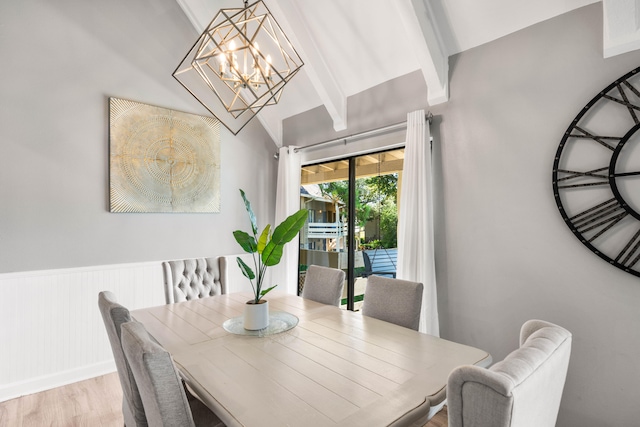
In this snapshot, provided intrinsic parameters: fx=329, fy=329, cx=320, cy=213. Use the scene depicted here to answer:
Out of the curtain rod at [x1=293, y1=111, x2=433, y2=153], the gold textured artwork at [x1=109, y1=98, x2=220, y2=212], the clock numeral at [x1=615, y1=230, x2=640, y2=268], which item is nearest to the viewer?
the clock numeral at [x1=615, y1=230, x2=640, y2=268]

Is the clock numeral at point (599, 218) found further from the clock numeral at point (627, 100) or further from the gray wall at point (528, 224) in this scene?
the clock numeral at point (627, 100)

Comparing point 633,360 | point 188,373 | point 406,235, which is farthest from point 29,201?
point 633,360

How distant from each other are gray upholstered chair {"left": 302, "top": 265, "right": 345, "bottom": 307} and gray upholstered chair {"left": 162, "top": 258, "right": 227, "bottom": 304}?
885mm

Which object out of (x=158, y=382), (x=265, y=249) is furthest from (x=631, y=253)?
(x=158, y=382)

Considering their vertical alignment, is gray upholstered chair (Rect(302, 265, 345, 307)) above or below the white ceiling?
below

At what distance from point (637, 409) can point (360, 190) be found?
8.30ft

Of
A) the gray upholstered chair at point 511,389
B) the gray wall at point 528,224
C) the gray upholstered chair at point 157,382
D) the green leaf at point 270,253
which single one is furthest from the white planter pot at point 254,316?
the gray wall at point 528,224

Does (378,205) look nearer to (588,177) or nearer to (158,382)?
(588,177)

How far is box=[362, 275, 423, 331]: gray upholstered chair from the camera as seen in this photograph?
1.91 m

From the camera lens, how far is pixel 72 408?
2.39m

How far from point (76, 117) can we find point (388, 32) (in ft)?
9.19

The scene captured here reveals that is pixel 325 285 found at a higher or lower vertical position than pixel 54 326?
higher

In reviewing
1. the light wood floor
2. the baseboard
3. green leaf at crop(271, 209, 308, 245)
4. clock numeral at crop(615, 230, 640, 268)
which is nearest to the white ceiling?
clock numeral at crop(615, 230, 640, 268)

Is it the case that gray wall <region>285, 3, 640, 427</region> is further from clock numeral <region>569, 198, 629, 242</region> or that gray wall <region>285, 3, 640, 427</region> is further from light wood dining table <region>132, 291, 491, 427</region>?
light wood dining table <region>132, 291, 491, 427</region>
